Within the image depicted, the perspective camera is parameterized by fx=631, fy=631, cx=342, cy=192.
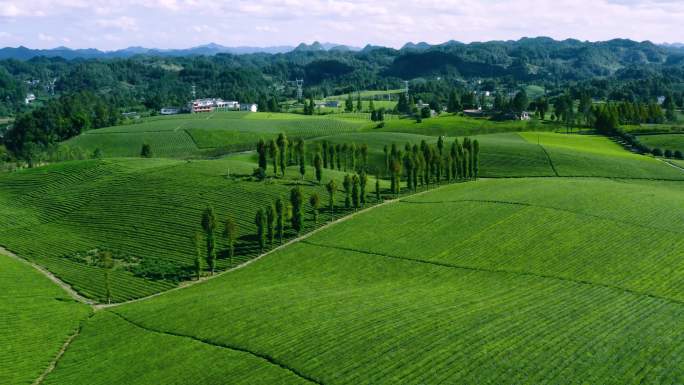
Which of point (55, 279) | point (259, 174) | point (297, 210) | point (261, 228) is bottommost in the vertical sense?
point (55, 279)

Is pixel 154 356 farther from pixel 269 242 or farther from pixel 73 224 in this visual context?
pixel 73 224

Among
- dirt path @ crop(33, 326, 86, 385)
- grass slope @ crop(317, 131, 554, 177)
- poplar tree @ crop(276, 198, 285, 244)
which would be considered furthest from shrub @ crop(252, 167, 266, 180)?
dirt path @ crop(33, 326, 86, 385)

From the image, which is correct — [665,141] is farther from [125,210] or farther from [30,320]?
[30,320]

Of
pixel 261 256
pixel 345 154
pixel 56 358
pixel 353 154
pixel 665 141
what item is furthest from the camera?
pixel 665 141

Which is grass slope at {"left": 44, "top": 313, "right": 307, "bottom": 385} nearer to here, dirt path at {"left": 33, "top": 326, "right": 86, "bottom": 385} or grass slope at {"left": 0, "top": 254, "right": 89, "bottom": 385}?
dirt path at {"left": 33, "top": 326, "right": 86, "bottom": 385}

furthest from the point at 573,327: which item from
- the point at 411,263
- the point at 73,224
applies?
the point at 73,224

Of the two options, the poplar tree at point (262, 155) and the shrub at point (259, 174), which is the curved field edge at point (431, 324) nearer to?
the shrub at point (259, 174)

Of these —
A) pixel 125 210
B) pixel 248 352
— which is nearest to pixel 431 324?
pixel 248 352
